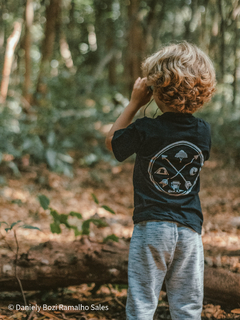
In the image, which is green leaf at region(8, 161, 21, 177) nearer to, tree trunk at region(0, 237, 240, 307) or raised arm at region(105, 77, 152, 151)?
tree trunk at region(0, 237, 240, 307)

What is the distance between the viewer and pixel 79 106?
6.05 m

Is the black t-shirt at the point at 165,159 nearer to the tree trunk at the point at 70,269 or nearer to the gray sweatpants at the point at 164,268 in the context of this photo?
the gray sweatpants at the point at 164,268

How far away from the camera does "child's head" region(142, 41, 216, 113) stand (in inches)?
54.0

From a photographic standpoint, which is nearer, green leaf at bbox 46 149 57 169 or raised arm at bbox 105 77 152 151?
raised arm at bbox 105 77 152 151

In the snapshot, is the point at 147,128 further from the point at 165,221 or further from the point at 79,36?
the point at 79,36

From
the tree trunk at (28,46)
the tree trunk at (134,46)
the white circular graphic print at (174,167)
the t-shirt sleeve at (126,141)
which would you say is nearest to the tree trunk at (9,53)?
the tree trunk at (28,46)

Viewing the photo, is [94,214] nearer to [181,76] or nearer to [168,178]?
[168,178]

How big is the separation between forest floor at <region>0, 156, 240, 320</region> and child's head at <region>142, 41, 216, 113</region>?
129 centimetres

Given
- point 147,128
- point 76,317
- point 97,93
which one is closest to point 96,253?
point 76,317

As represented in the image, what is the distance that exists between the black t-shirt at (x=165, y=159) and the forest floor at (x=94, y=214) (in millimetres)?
903

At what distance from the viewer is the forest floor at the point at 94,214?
2.06 meters

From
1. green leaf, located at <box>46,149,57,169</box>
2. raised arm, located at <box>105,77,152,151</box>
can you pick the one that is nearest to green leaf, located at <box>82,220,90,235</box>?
raised arm, located at <box>105,77,152,151</box>

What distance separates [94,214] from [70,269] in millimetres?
960

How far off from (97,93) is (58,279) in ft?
18.3
